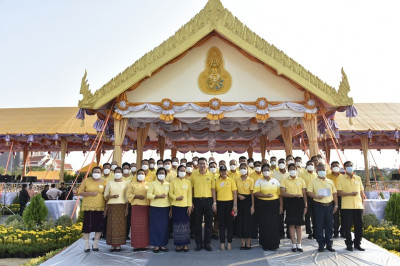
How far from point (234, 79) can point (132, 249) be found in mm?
5313

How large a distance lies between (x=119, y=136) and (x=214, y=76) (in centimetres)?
322

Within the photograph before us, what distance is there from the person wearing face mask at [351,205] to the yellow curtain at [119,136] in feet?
18.5

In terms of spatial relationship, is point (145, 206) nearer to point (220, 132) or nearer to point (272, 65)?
point (272, 65)

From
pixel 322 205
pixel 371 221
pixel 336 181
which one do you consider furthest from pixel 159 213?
pixel 371 221

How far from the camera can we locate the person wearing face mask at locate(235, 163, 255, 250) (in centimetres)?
572

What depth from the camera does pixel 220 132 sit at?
46.4 feet

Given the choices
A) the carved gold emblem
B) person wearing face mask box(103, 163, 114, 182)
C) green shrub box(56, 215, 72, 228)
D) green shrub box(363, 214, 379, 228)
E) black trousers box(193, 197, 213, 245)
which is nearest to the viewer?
black trousers box(193, 197, 213, 245)

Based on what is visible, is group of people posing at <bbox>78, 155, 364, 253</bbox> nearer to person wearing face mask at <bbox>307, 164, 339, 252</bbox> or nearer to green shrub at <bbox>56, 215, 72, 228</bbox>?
person wearing face mask at <bbox>307, 164, 339, 252</bbox>

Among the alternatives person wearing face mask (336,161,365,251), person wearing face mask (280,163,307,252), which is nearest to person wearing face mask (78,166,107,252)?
person wearing face mask (280,163,307,252)

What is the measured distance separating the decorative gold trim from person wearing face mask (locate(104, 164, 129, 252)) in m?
3.09

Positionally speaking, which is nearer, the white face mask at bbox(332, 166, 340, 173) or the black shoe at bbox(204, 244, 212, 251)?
the black shoe at bbox(204, 244, 212, 251)

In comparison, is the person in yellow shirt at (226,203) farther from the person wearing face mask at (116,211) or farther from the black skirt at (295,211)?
the person wearing face mask at (116,211)

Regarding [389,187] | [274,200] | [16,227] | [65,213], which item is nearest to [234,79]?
[274,200]

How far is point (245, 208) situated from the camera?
232 inches
